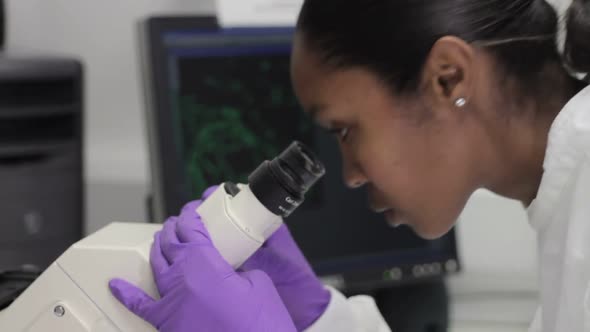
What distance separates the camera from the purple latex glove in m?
0.64

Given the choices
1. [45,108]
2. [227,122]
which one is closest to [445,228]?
[227,122]

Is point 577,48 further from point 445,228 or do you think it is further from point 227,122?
→ point 227,122

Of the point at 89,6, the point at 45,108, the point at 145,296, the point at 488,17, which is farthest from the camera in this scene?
the point at 89,6

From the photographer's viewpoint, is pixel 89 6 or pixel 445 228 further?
pixel 89 6

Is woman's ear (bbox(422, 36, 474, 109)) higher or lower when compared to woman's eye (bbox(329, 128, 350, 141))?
higher

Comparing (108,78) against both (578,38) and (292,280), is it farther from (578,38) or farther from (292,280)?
(578,38)

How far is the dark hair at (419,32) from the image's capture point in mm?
726

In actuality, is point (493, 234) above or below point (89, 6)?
below

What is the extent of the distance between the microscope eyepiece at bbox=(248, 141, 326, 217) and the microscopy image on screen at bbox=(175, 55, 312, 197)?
442 mm

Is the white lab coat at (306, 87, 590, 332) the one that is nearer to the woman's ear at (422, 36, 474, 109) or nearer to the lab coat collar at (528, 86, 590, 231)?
the lab coat collar at (528, 86, 590, 231)

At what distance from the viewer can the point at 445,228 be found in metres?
0.83

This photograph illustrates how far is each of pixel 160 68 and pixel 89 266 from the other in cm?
51

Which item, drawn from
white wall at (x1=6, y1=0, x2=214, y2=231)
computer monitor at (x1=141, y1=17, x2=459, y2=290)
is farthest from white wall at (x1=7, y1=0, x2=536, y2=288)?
computer monitor at (x1=141, y1=17, x2=459, y2=290)

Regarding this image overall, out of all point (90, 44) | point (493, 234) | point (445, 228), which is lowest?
point (493, 234)
